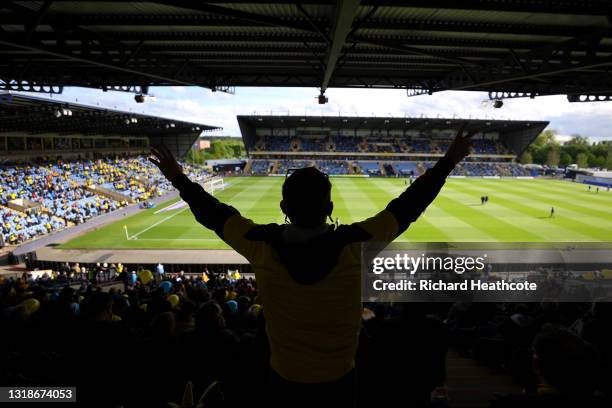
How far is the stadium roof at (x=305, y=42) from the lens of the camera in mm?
6438

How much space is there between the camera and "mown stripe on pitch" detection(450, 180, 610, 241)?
23.0 m

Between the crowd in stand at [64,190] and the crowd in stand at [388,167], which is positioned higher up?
the crowd in stand at [388,167]

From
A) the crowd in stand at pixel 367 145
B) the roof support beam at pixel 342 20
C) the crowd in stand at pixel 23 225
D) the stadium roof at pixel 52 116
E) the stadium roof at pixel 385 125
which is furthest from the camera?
the crowd in stand at pixel 367 145

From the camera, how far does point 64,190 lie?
3359cm

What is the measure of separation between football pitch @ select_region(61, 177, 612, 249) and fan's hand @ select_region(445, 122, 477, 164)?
21.2 m

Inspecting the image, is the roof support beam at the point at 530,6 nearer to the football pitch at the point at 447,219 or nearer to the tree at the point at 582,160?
the football pitch at the point at 447,219

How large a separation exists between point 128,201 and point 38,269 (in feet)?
60.9

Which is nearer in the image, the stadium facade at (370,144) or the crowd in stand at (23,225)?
the crowd in stand at (23,225)

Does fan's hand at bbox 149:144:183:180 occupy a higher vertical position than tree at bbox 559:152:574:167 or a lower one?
lower

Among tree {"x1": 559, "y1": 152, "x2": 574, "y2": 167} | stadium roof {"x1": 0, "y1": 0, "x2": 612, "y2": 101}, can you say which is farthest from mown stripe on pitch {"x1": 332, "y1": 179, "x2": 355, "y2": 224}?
tree {"x1": 559, "y1": 152, "x2": 574, "y2": 167}

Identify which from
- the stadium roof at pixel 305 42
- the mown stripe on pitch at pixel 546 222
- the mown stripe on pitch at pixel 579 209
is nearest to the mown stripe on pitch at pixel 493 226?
the mown stripe on pitch at pixel 546 222

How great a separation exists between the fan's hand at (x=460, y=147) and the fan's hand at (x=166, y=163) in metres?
1.48

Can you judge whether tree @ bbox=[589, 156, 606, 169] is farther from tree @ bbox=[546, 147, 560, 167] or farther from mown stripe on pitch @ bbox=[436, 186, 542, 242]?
mown stripe on pitch @ bbox=[436, 186, 542, 242]

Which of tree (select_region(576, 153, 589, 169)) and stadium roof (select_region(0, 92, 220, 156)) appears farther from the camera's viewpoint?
tree (select_region(576, 153, 589, 169))
